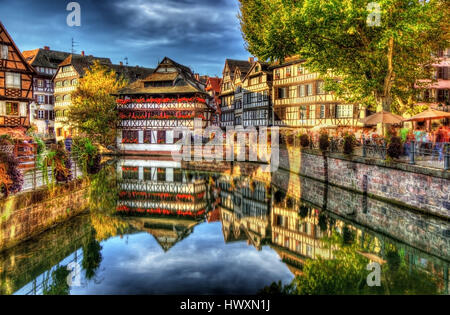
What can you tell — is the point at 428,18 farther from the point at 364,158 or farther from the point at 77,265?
the point at 77,265

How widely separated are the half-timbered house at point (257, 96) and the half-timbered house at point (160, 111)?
5.71 metres

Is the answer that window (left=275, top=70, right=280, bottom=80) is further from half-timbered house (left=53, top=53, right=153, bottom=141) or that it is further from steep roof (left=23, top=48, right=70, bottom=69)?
steep roof (left=23, top=48, right=70, bottom=69)

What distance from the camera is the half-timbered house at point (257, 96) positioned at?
47.4m

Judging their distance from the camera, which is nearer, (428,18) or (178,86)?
(428,18)

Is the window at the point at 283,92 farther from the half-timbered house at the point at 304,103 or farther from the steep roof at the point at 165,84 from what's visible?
the steep roof at the point at 165,84

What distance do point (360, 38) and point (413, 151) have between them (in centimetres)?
709

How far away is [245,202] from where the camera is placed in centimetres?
1859

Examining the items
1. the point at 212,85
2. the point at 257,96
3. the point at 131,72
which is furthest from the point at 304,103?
the point at 131,72

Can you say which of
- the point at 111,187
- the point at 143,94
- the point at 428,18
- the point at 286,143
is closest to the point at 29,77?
the point at 143,94

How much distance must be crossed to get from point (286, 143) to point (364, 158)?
13336 mm

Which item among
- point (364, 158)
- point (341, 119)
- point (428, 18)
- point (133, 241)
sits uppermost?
point (428, 18)

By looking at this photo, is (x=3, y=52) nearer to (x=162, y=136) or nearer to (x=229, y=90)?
(x=162, y=136)

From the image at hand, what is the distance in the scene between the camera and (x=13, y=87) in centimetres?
3359

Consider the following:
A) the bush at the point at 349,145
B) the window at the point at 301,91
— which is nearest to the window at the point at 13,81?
the window at the point at 301,91
